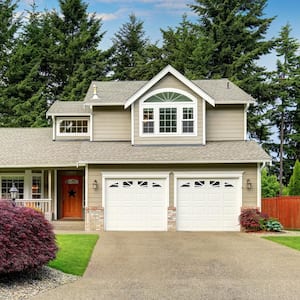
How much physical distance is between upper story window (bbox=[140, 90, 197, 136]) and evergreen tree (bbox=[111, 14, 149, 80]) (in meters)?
22.1

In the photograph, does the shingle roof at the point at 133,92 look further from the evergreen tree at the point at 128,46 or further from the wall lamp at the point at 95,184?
the evergreen tree at the point at 128,46

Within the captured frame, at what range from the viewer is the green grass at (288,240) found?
1505 cm

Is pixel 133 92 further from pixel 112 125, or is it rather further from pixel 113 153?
pixel 113 153

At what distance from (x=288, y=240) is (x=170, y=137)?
7.16 m

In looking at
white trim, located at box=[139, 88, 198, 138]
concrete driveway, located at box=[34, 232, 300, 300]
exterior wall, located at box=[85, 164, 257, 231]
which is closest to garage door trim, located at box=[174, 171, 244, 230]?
exterior wall, located at box=[85, 164, 257, 231]

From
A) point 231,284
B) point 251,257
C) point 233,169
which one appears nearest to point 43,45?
point 233,169

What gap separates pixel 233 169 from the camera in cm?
2000

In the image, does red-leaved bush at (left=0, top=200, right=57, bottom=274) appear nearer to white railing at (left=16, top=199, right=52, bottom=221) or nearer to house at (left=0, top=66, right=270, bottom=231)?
house at (left=0, top=66, right=270, bottom=231)

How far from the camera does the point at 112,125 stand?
875 inches

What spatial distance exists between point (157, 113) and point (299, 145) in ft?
74.1

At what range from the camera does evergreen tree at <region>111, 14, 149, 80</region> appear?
43.6 meters

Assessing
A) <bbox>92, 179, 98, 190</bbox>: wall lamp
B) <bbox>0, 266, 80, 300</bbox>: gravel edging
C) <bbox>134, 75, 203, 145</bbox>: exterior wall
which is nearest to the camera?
<bbox>0, 266, 80, 300</bbox>: gravel edging

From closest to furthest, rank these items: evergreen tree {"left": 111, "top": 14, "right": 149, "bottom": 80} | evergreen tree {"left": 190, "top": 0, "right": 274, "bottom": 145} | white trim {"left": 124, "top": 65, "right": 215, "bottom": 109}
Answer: white trim {"left": 124, "top": 65, "right": 215, "bottom": 109}
evergreen tree {"left": 190, "top": 0, "right": 274, "bottom": 145}
evergreen tree {"left": 111, "top": 14, "right": 149, "bottom": 80}

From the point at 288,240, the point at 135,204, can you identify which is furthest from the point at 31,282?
the point at 135,204
